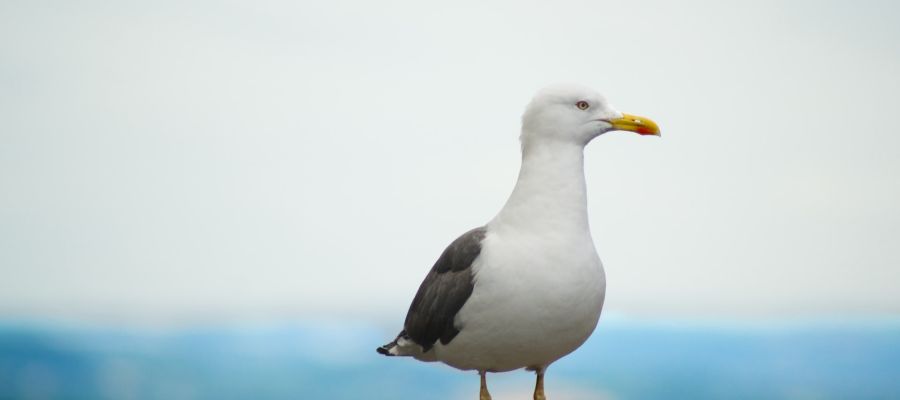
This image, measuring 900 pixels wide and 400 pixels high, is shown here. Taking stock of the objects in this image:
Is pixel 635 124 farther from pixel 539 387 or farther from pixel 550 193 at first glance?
pixel 539 387

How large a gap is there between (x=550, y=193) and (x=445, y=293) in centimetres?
66

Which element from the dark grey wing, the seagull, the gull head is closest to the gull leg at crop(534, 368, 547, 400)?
the seagull

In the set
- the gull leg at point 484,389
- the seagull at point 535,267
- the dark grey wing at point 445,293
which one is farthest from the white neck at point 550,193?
the gull leg at point 484,389

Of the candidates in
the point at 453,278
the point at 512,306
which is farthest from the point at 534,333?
the point at 453,278

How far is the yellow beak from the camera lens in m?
4.72

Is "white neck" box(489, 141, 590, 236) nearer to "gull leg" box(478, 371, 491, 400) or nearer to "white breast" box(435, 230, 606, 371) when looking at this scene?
"white breast" box(435, 230, 606, 371)

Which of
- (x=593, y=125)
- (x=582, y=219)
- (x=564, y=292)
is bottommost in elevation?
(x=564, y=292)

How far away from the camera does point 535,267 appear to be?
4.47 metres

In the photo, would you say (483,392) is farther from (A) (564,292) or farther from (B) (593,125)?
(B) (593,125)

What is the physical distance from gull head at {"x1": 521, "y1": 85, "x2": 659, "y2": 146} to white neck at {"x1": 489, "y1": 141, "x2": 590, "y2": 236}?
0.15ft

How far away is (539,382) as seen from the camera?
4949 mm

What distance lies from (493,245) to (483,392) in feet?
2.40

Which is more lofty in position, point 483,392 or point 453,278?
point 453,278

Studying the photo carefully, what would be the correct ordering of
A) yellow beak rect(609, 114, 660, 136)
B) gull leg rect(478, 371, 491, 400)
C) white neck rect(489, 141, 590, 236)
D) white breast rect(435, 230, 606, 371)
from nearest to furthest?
white breast rect(435, 230, 606, 371) < white neck rect(489, 141, 590, 236) < yellow beak rect(609, 114, 660, 136) < gull leg rect(478, 371, 491, 400)
